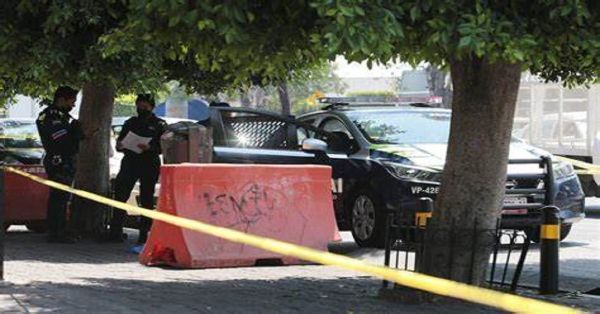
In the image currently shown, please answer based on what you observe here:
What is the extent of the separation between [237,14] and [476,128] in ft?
7.71

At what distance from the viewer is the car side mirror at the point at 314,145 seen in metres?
11.7

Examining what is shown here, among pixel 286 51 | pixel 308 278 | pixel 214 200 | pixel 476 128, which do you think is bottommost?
pixel 308 278

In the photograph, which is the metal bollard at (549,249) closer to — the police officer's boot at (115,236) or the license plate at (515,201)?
the license plate at (515,201)

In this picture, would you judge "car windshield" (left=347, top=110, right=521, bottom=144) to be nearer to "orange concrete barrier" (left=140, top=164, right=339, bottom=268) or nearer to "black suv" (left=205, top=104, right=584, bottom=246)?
"black suv" (left=205, top=104, right=584, bottom=246)

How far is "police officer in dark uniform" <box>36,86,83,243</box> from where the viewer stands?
11.1m

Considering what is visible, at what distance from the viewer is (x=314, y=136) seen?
1236cm

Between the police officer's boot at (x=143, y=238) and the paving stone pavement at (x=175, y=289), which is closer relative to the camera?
the paving stone pavement at (x=175, y=289)

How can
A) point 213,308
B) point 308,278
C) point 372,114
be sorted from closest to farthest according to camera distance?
point 213,308 < point 308,278 < point 372,114

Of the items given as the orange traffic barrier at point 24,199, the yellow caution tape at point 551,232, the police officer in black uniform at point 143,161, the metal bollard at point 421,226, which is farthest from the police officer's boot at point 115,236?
the yellow caution tape at point 551,232

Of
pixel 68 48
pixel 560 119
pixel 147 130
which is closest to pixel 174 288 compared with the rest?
pixel 68 48

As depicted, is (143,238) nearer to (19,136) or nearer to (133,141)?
(133,141)

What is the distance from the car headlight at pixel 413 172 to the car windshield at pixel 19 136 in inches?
274

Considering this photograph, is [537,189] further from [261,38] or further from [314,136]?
[261,38]

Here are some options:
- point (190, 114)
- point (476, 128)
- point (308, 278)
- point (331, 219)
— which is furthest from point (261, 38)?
point (190, 114)
